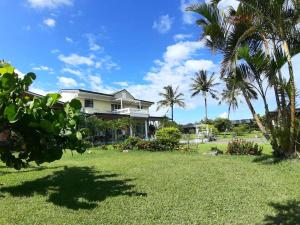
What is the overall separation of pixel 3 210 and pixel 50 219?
119 centimetres

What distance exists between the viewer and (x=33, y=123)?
7219mm

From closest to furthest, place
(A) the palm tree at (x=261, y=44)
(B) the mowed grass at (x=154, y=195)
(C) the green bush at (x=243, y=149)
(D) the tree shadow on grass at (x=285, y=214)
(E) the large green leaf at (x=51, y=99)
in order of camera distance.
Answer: (D) the tree shadow on grass at (x=285, y=214), (B) the mowed grass at (x=154, y=195), (E) the large green leaf at (x=51, y=99), (A) the palm tree at (x=261, y=44), (C) the green bush at (x=243, y=149)

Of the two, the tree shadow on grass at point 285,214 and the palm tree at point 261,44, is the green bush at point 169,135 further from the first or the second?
the tree shadow on grass at point 285,214

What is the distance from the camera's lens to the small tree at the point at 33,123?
23.9 ft

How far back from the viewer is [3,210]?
6707 mm

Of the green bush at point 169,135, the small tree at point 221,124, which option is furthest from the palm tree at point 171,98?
the green bush at point 169,135

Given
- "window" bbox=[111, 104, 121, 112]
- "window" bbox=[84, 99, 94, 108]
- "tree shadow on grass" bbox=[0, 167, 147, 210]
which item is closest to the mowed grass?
"tree shadow on grass" bbox=[0, 167, 147, 210]

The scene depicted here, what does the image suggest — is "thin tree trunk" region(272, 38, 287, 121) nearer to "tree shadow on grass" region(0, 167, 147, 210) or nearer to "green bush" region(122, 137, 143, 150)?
"tree shadow on grass" region(0, 167, 147, 210)

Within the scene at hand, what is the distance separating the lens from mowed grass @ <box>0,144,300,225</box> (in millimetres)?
6223

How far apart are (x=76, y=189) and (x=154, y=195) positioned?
200cm

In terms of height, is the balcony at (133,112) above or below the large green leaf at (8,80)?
above

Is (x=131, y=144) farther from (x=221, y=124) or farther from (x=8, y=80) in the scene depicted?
(x=221, y=124)

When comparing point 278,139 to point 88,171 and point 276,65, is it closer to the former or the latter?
point 276,65

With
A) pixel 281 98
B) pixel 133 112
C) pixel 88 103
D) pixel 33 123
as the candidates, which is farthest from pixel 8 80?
pixel 133 112
